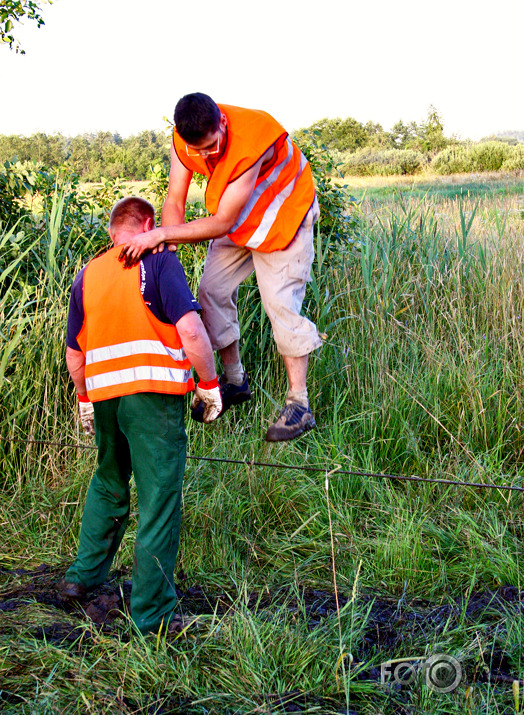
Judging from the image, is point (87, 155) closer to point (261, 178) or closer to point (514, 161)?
point (261, 178)

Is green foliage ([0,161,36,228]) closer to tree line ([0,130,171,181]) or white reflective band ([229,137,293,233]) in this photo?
tree line ([0,130,171,181])

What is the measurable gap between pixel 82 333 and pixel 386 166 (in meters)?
→ 36.5

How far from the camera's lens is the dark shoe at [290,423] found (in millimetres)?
3322

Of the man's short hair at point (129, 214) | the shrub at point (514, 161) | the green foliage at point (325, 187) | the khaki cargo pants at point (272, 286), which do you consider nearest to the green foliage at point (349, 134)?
the shrub at point (514, 161)

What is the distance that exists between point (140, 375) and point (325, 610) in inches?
55.6

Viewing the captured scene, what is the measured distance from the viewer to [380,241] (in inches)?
221

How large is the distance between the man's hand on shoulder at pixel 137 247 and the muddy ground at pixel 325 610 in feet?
4.95

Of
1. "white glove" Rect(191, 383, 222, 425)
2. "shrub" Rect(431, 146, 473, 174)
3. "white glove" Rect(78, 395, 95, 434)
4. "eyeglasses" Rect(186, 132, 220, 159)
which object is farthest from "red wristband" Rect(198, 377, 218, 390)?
"shrub" Rect(431, 146, 473, 174)

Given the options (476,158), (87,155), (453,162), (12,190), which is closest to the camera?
(12,190)

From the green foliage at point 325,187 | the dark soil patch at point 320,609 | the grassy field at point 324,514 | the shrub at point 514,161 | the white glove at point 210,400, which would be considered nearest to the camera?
the grassy field at point 324,514

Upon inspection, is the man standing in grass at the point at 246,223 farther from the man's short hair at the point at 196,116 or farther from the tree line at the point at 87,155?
the tree line at the point at 87,155

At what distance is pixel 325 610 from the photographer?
291 centimetres

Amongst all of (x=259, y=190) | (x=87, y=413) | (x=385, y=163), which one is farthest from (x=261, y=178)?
(x=385, y=163)

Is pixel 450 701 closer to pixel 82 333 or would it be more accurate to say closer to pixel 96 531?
pixel 96 531
